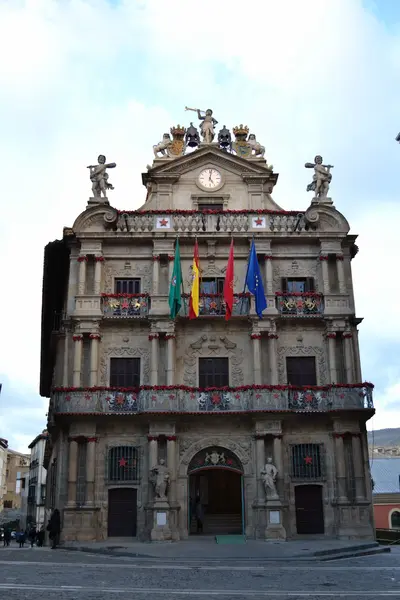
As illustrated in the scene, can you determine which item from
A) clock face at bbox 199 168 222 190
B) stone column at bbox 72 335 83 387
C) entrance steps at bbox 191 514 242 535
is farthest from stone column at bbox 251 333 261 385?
clock face at bbox 199 168 222 190

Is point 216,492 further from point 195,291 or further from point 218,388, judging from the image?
point 195,291

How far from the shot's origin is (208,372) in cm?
3272

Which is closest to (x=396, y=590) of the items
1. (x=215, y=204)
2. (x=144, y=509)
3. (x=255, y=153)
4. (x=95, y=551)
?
(x=95, y=551)

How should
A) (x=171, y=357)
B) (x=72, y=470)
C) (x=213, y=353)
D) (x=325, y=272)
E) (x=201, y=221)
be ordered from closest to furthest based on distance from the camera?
(x=72, y=470) → (x=171, y=357) → (x=213, y=353) → (x=325, y=272) → (x=201, y=221)

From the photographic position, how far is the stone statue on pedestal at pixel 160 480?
29656mm

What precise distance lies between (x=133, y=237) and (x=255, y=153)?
27.7 ft

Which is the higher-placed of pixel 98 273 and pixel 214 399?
pixel 98 273

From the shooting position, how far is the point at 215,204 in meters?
35.7

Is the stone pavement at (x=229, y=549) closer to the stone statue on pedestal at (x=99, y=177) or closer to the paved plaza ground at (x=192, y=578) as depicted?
the paved plaza ground at (x=192, y=578)

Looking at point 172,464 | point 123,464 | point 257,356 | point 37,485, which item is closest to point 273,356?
point 257,356

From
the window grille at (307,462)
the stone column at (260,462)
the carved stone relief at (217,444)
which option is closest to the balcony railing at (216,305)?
the carved stone relief at (217,444)

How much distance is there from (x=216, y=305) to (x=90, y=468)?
942 cm

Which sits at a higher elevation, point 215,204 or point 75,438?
point 215,204

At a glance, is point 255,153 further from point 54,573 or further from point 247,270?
point 54,573
